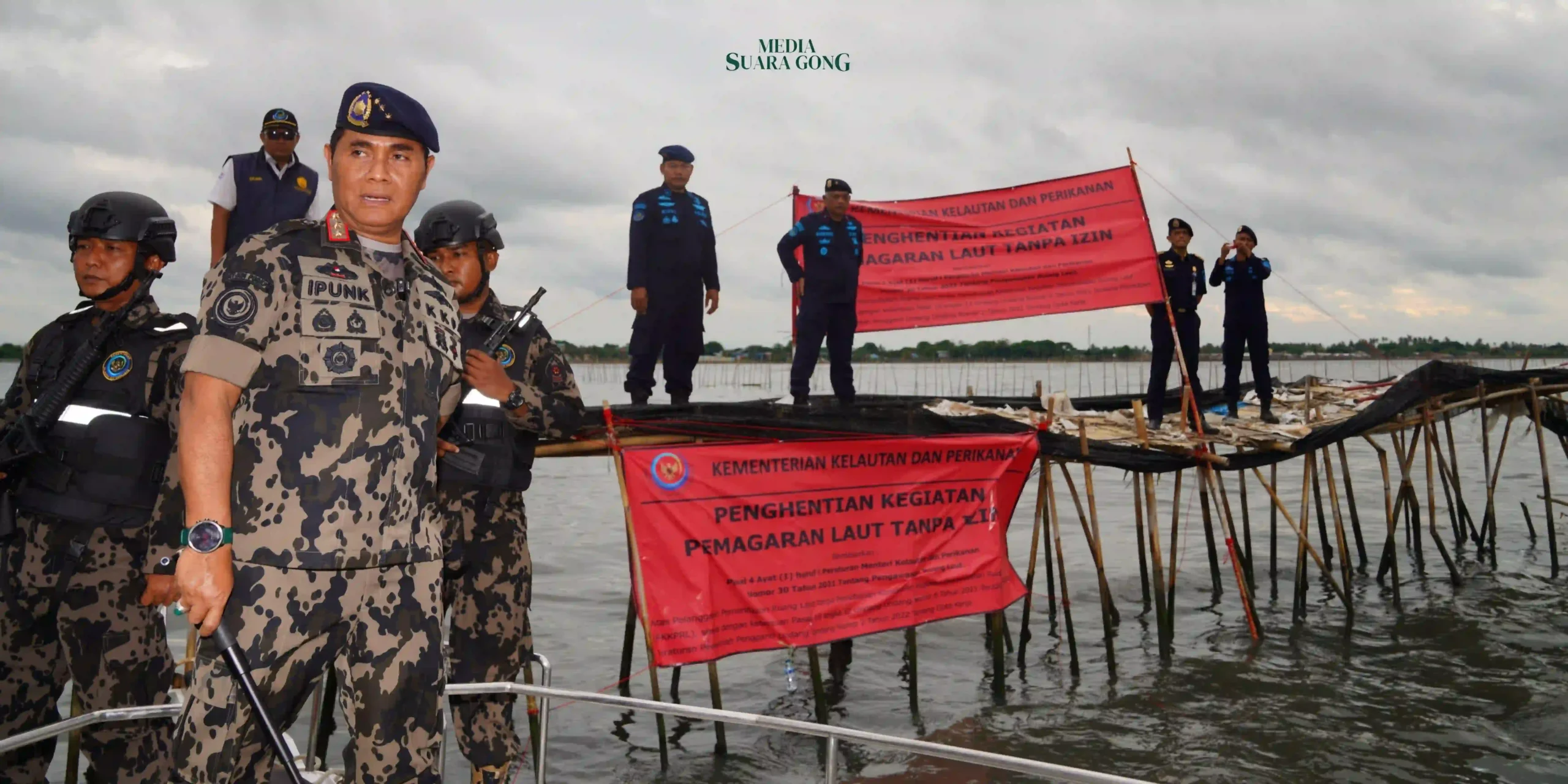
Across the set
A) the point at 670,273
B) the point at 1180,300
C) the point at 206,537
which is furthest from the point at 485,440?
the point at 1180,300

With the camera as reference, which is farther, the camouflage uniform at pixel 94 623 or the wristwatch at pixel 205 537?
the camouflage uniform at pixel 94 623

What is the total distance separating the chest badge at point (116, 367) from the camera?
4.55m

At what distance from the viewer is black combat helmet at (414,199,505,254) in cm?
533

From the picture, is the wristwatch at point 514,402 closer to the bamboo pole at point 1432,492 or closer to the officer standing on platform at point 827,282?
the officer standing on platform at point 827,282

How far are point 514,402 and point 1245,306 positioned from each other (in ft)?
35.6

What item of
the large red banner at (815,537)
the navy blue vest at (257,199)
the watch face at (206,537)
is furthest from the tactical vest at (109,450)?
the large red banner at (815,537)

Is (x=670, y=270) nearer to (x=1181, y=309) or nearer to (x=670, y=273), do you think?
(x=670, y=273)

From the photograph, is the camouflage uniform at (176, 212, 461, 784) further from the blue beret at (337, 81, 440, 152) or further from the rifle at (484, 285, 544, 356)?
the rifle at (484, 285, 544, 356)

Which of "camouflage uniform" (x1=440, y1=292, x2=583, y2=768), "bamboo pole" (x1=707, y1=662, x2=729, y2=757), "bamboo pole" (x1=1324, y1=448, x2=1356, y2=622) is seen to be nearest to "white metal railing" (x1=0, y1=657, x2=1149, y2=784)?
"camouflage uniform" (x1=440, y1=292, x2=583, y2=768)

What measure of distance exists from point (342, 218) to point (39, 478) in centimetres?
270

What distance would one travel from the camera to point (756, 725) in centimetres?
377

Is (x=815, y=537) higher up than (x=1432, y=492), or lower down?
higher up

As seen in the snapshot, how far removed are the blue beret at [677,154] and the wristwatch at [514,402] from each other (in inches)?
170

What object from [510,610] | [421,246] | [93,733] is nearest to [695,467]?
[510,610]
